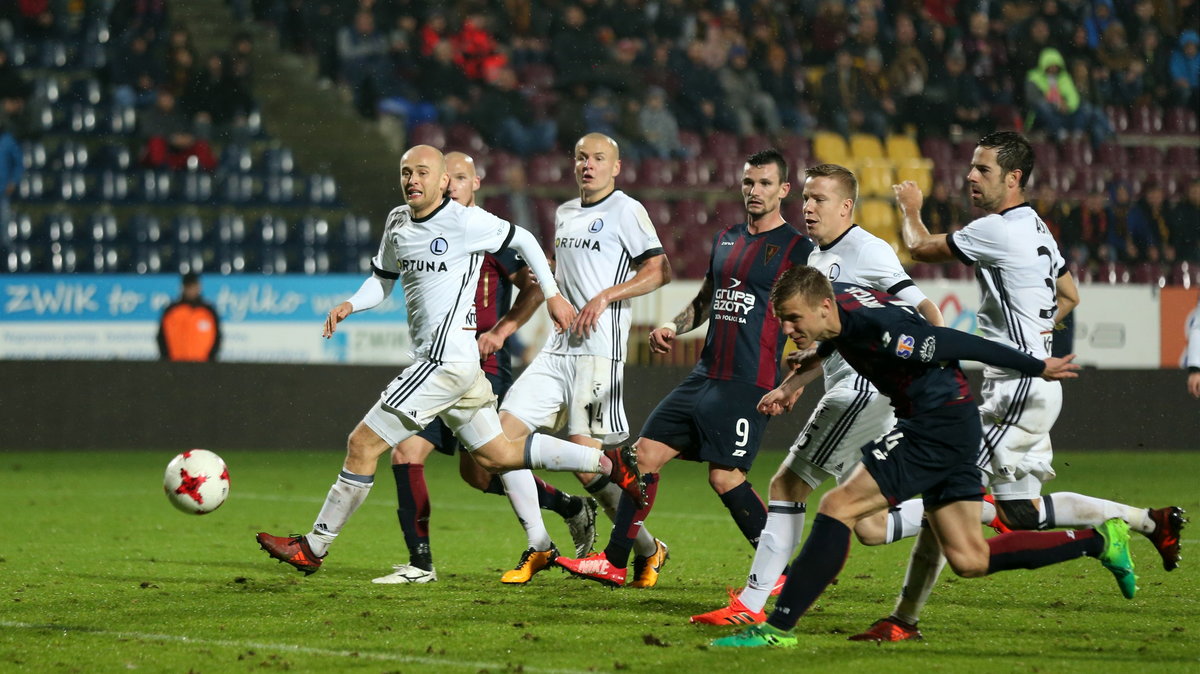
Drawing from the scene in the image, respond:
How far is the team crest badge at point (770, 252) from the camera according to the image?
678 centimetres

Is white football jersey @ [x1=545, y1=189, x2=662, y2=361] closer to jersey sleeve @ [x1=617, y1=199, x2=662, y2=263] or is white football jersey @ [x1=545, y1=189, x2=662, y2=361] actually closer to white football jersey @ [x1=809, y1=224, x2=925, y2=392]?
jersey sleeve @ [x1=617, y1=199, x2=662, y2=263]

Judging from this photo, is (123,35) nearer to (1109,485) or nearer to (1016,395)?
(1109,485)

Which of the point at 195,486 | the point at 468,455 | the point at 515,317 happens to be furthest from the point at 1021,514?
the point at 195,486

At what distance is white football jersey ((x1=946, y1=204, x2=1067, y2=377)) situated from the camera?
646cm

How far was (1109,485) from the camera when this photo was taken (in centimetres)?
1215

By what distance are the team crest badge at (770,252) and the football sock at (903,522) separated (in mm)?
1263

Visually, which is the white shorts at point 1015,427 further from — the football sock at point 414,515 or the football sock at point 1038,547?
the football sock at point 414,515

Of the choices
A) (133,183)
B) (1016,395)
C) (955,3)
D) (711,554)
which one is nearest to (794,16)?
(955,3)

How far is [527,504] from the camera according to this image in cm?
739

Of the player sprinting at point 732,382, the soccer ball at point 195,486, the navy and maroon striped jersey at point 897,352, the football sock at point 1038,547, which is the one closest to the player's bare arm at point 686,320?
the player sprinting at point 732,382

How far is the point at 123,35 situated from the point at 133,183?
220 cm

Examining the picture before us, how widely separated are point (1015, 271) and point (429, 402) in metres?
2.66

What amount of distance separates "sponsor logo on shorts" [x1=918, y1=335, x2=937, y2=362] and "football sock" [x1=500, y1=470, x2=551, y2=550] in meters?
2.65

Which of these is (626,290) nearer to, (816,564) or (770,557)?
(770,557)
